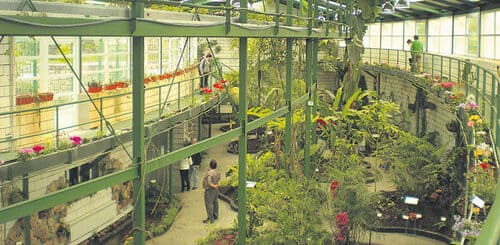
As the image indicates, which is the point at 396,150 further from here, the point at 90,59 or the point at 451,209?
the point at 90,59

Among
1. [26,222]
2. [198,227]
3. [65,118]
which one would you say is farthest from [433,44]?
[26,222]

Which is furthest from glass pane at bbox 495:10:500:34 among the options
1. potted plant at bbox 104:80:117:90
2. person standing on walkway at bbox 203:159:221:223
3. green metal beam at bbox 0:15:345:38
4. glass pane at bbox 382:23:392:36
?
glass pane at bbox 382:23:392:36

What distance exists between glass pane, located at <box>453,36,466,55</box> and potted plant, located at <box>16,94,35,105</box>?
18.0 meters

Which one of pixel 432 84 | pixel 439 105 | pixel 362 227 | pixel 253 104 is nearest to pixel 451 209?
pixel 362 227

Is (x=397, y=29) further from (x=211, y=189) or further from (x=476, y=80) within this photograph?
(x=211, y=189)

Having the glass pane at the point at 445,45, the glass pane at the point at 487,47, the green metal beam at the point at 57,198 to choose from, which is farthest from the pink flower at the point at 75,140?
the glass pane at the point at 445,45

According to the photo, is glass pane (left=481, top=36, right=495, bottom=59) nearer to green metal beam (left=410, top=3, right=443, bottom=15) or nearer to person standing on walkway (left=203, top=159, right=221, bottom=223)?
green metal beam (left=410, top=3, right=443, bottom=15)

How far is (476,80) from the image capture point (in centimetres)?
1221

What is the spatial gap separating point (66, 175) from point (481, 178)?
6.52 metres

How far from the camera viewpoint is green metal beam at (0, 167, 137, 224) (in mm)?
4618

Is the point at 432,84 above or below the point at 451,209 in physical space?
above

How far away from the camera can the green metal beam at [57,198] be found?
4618 millimetres

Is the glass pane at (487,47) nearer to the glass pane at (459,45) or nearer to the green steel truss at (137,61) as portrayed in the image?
the glass pane at (459,45)

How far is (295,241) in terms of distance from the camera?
9609mm
